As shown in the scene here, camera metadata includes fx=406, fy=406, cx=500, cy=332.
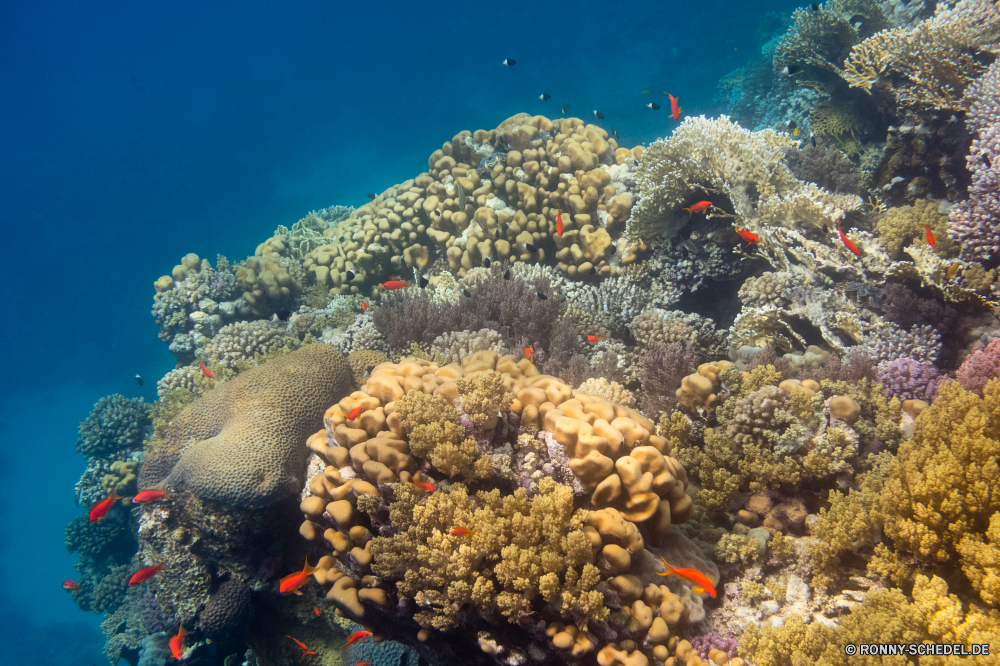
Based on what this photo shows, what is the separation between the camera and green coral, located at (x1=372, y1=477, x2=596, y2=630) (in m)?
2.57

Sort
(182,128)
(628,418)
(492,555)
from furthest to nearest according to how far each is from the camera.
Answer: (182,128), (628,418), (492,555)

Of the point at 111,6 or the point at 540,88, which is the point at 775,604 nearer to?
the point at 540,88

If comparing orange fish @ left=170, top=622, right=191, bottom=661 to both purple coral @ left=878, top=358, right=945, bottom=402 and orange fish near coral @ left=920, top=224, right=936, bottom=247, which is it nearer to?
purple coral @ left=878, top=358, right=945, bottom=402

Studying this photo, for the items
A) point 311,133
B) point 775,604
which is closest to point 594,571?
point 775,604

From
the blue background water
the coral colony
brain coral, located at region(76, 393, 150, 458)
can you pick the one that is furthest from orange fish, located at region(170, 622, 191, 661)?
the blue background water

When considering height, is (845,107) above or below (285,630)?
above

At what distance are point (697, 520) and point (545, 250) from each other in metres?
6.12

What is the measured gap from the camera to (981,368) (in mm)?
3832

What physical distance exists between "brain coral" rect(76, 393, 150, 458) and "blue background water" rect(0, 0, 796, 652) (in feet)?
86.4

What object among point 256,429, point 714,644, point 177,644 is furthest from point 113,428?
point 714,644

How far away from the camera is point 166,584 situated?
18.2 feet

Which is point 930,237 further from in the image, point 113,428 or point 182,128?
point 182,128

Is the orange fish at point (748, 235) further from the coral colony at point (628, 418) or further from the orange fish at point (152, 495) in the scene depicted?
the orange fish at point (152, 495)

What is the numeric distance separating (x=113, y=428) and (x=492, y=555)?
42.0 feet
